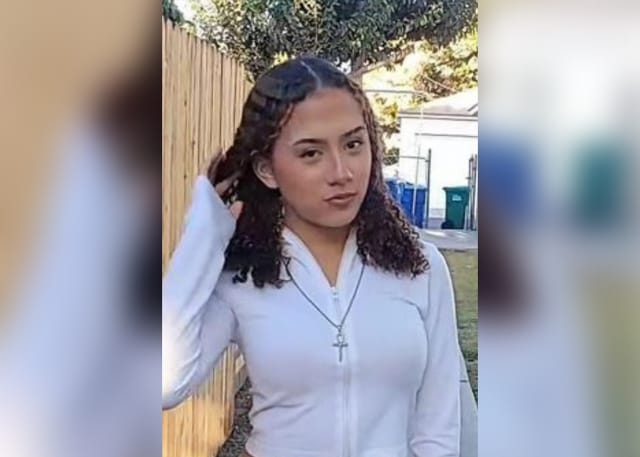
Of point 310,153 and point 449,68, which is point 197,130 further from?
point 449,68

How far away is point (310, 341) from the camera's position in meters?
1.58

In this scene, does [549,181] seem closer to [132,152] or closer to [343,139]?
[343,139]

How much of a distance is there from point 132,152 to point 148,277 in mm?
235

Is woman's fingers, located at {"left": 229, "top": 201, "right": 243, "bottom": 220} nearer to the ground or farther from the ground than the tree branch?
nearer to the ground

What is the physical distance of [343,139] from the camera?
158 centimetres

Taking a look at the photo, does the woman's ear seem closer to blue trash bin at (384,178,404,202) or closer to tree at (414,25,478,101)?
blue trash bin at (384,178,404,202)

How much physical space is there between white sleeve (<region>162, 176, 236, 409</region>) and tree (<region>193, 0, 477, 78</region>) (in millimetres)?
268

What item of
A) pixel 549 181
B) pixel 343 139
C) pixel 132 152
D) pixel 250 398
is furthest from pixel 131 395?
pixel 549 181

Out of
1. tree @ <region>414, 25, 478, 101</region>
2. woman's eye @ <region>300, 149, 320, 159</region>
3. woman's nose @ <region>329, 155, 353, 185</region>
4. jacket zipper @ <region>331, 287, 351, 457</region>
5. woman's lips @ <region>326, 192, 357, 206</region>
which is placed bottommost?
jacket zipper @ <region>331, 287, 351, 457</region>

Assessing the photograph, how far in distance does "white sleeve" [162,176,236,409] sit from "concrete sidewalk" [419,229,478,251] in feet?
1.22

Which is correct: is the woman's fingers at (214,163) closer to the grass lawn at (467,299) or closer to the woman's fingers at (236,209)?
the woman's fingers at (236,209)

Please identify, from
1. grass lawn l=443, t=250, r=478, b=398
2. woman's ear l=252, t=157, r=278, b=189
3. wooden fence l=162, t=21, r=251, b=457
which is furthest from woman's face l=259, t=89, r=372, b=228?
grass lawn l=443, t=250, r=478, b=398

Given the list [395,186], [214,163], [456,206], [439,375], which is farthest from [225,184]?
[439,375]

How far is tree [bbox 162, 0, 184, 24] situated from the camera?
1.58 metres
